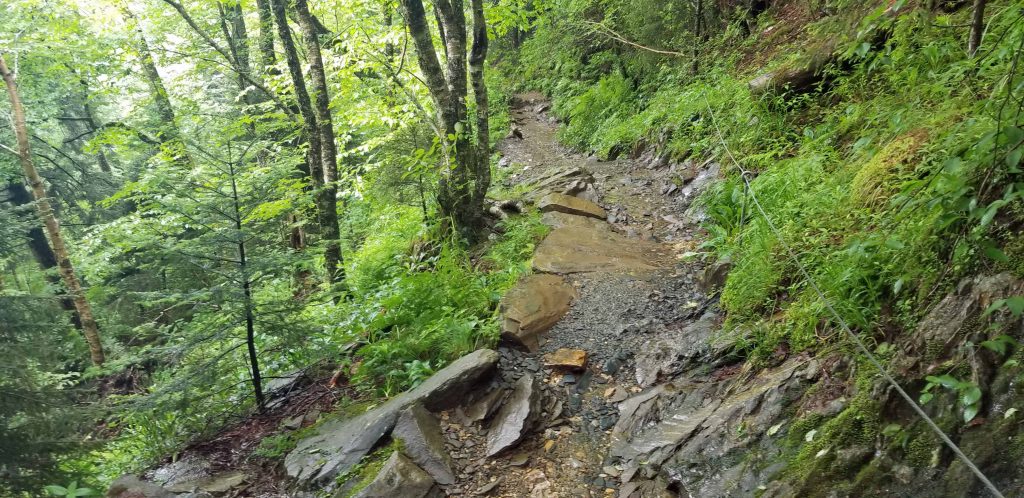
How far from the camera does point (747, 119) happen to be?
775 centimetres

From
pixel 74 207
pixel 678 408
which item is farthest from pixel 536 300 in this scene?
pixel 74 207

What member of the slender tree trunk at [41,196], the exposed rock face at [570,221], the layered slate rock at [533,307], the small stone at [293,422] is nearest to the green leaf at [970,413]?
the layered slate rock at [533,307]

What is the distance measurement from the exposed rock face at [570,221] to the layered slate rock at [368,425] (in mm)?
3481

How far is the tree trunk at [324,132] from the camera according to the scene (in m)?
7.84

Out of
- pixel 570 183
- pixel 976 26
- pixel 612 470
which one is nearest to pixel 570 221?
pixel 570 183

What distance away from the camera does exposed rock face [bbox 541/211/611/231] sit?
7965mm

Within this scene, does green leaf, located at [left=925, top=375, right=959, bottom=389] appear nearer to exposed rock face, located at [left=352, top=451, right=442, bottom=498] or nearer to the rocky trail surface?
the rocky trail surface

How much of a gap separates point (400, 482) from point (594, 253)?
4.29 meters

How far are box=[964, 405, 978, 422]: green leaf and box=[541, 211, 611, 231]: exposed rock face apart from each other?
227 inches

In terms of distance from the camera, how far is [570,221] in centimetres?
805

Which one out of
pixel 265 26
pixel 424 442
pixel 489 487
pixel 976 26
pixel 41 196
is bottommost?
pixel 489 487

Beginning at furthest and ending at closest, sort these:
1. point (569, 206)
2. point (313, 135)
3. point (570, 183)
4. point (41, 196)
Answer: point (570, 183) → point (41, 196) → point (569, 206) → point (313, 135)

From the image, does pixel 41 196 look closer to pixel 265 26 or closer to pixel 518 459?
pixel 265 26

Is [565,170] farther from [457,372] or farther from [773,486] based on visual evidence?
[773,486]
